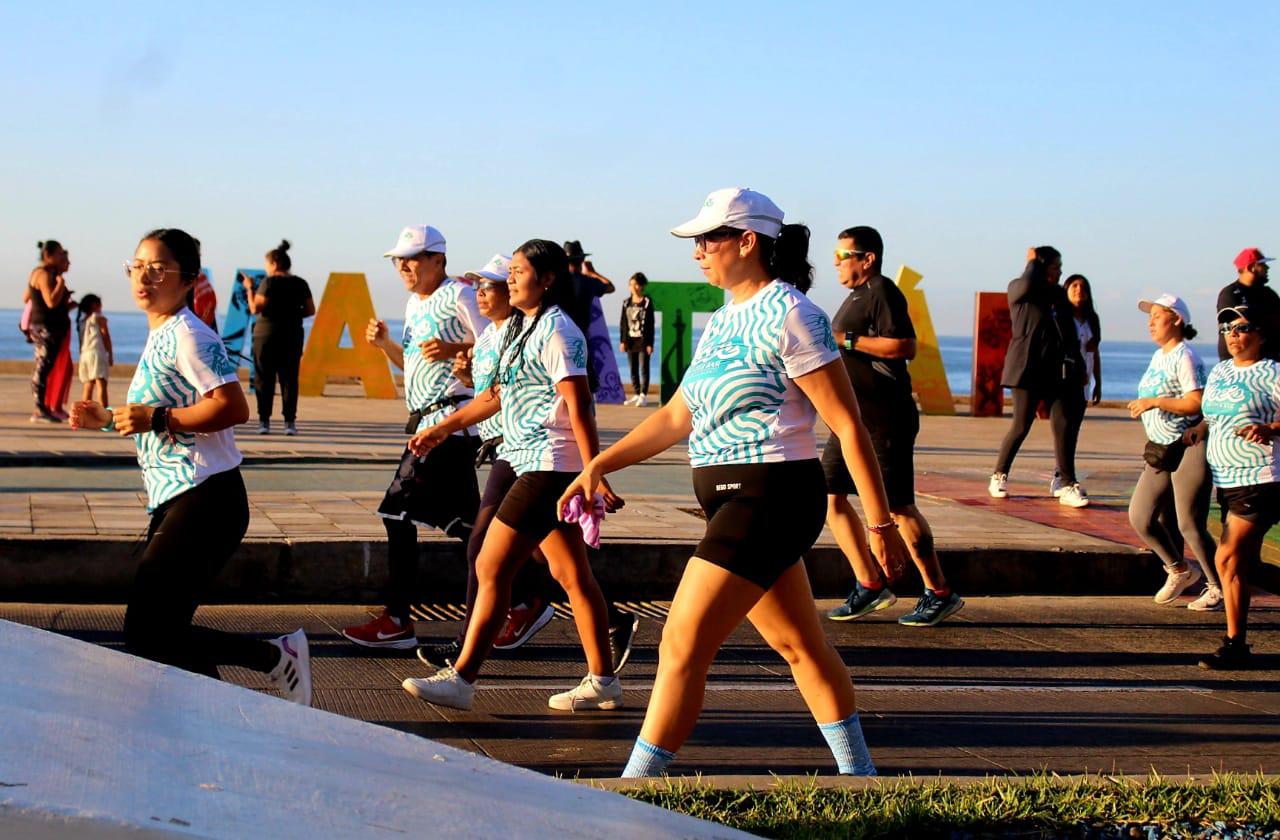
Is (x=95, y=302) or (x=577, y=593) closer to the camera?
(x=577, y=593)

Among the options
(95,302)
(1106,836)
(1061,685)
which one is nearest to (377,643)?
(1061,685)

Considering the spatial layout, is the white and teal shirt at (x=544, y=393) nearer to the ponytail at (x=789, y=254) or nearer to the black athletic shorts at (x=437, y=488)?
the black athletic shorts at (x=437, y=488)

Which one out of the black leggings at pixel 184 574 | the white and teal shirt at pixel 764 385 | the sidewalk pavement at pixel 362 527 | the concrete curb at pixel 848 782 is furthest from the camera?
the sidewalk pavement at pixel 362 527

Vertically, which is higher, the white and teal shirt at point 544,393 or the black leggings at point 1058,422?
the white and teal shirt at point 544,393

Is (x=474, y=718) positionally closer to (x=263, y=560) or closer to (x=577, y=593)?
(x=577, y=593)

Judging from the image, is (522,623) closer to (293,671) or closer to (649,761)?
(293,671)

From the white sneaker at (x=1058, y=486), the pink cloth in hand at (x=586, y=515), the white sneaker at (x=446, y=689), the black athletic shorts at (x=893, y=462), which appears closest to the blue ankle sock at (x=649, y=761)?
the pink cloth in hand at (x=586, y=515)

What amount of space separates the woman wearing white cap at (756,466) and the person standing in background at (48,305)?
13.3m

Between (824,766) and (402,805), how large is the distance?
2.99m

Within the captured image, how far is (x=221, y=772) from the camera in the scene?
2848 mm

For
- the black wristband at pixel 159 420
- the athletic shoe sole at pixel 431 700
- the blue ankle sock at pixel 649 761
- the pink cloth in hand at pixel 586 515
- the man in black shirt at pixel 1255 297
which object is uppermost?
the man in black shirt at pixel 1255 297

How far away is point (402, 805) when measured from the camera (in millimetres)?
2939

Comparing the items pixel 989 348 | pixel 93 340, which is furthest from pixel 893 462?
pixel 989 348

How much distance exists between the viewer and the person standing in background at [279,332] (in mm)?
16797
